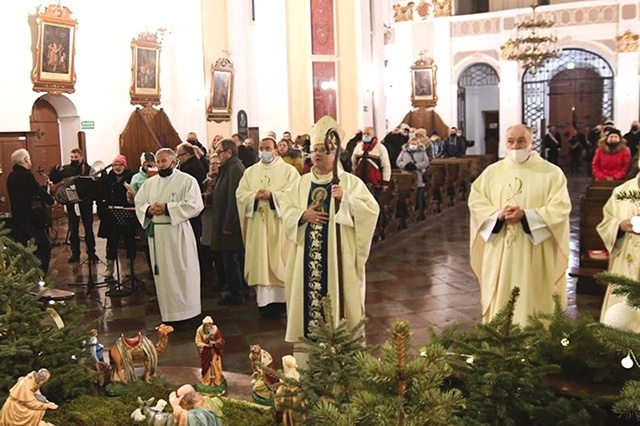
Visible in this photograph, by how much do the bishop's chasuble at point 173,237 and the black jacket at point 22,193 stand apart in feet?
7.45

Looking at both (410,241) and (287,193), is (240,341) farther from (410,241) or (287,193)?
(410,241)

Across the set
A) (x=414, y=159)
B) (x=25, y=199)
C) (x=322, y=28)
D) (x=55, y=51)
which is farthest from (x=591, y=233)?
(x=322, y=28)

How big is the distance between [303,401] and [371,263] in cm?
696

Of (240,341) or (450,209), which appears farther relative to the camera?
(450,209)

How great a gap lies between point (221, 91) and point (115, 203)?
31.6ft

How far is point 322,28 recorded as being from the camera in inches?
686

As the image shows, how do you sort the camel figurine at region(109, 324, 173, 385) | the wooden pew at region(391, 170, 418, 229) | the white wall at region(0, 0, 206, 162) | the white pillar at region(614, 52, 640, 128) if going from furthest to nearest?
1. the white pillar at region(614, 52, 640, 128)
2. the white wall at region(0, 0, 206, 162)
3. the wooden pew at region(391, 170, 418, 229)
4. the camel figurine at region(109, 324, 173, 385)

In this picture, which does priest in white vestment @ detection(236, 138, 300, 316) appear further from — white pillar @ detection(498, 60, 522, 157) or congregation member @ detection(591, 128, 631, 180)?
white pillar @ detection(498, 60, 522, 157)

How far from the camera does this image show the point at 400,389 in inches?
75.1

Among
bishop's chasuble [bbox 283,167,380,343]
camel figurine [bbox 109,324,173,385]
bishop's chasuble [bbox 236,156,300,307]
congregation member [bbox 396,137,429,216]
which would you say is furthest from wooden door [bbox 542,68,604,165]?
camel figurine [bbox 109,324,173,385]

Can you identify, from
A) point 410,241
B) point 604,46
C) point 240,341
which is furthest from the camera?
point 604,46

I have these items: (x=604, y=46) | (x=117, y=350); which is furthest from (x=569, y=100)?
(x=117, y=350)

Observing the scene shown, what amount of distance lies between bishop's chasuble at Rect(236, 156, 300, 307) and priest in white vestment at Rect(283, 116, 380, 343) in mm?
1705

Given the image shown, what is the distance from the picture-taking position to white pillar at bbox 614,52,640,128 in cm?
2342
